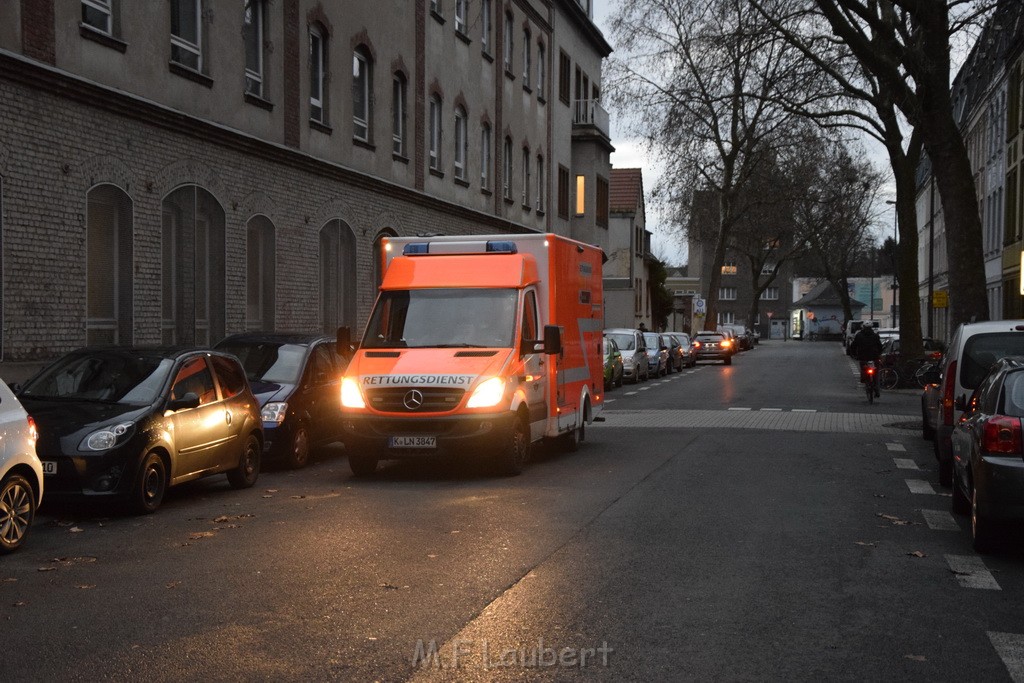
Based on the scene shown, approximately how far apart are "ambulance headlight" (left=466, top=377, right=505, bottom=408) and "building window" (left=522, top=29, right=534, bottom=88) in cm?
2677

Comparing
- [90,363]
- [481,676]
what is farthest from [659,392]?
[481,676]

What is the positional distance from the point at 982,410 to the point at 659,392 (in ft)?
73.8

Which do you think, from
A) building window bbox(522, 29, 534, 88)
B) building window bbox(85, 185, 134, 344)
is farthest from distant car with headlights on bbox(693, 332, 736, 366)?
building window bbox(85, 185, 134, 344)

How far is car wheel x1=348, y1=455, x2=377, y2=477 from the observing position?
1349 cm

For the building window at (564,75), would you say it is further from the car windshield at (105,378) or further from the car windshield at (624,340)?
the car windshield at (105,378)

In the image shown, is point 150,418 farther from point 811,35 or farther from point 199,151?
point 811,35

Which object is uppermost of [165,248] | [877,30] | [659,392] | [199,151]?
[877,30]

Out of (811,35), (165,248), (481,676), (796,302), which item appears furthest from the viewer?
(796,302)

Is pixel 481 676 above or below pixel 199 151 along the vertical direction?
below

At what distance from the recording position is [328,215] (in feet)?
81.8

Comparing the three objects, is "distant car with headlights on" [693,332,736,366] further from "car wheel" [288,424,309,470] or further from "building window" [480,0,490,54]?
"car wheel" [288,424,309,470]

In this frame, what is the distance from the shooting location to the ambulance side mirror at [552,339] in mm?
14172

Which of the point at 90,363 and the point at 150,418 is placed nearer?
the point at 150,418

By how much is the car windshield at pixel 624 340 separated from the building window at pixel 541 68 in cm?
880
